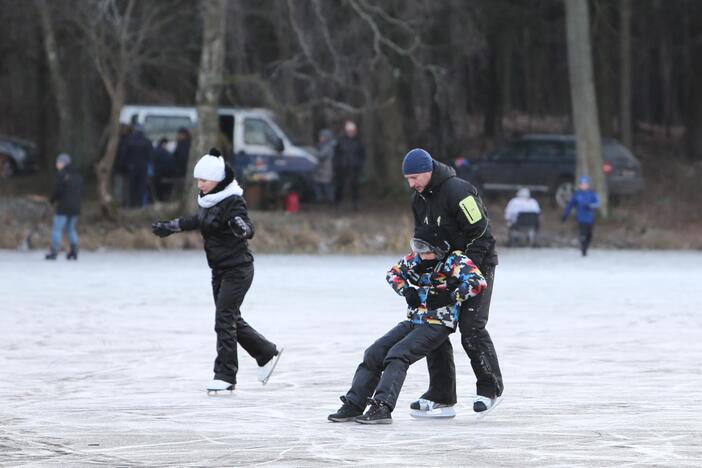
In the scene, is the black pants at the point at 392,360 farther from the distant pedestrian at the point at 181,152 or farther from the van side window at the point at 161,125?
the van side window at the point at 161,125

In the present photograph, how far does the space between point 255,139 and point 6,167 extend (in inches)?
336

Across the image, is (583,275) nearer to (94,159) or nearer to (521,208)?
(521,208)

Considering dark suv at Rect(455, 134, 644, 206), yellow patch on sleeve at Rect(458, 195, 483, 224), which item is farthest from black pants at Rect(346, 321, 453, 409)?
dark suv at Rect(455, 134, 644, 206)

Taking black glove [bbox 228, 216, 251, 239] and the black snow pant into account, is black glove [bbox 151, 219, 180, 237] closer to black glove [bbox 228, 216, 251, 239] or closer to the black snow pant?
black glove [bbox 228, 216, 251, 239]

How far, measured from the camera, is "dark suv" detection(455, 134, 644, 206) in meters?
35.7

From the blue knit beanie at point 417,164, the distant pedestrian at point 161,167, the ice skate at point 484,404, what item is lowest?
the distant pedestrian at point 161,167

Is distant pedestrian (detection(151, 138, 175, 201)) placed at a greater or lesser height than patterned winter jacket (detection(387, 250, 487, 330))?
lesser

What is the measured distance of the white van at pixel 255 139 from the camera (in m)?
33.5

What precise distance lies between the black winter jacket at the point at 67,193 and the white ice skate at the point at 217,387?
47.9 feet

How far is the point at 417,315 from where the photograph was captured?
9305mm

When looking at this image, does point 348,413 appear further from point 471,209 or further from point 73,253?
point 73,253

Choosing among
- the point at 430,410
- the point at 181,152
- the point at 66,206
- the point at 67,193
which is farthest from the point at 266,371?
the point at 181,152

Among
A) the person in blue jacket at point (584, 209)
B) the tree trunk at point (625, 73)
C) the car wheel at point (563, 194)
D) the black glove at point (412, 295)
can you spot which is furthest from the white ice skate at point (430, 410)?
the tree trunk at point (625, 73)

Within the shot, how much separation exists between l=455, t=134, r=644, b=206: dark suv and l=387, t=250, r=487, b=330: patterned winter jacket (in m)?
25.9
